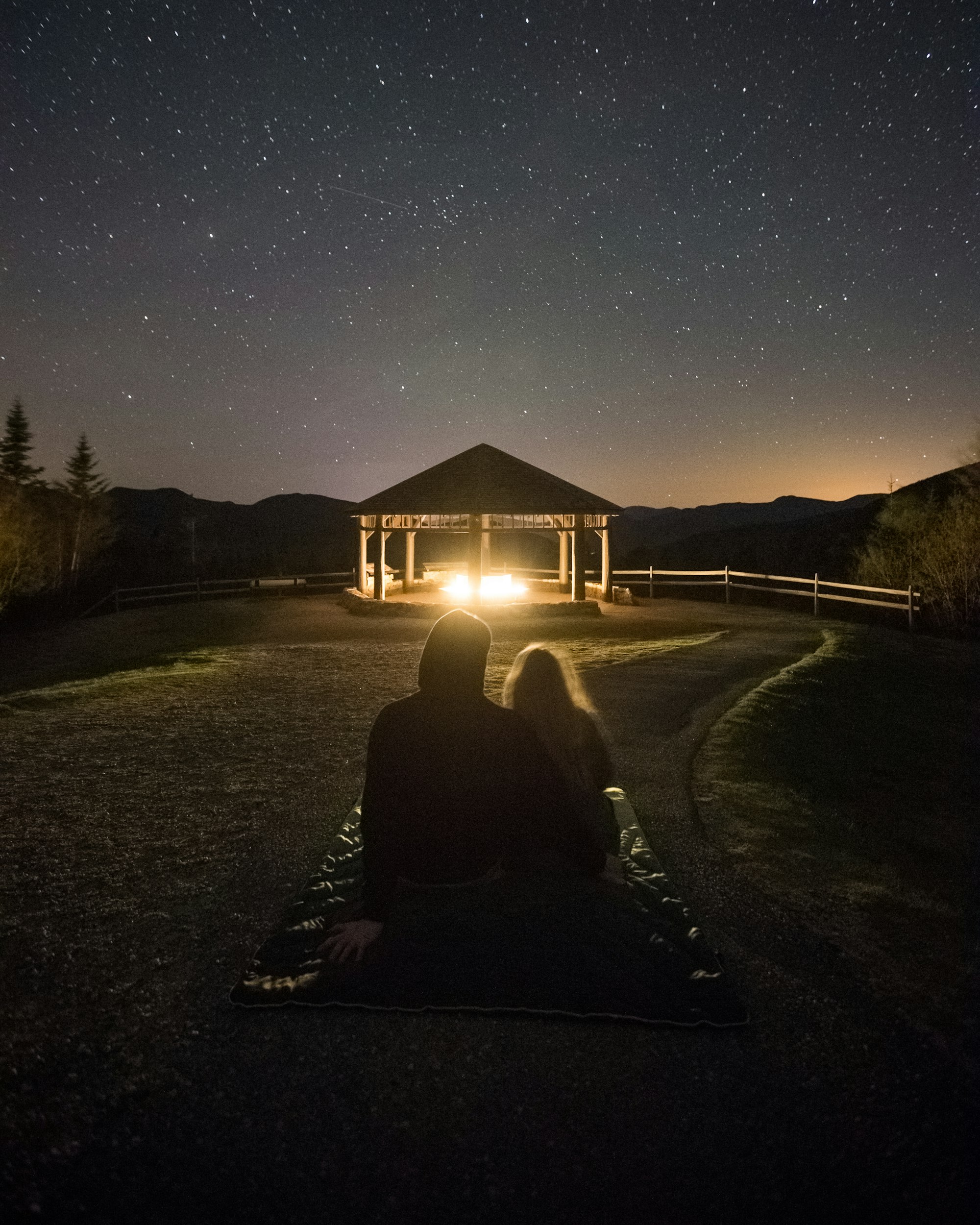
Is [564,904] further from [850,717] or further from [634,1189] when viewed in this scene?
[850,717]

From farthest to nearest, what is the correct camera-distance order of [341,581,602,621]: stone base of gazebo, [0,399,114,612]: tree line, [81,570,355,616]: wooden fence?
[0,399,114,612]: tree line, [81,570,355,616]: wooden fence, [341,581,602,621]: stone base of gazebo

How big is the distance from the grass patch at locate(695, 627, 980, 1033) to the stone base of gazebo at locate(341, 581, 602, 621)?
770 centimetres

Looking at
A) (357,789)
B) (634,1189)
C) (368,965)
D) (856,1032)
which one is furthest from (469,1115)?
(357,789)

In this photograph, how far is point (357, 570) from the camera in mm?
24625

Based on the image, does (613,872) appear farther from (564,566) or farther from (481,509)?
(564,566)

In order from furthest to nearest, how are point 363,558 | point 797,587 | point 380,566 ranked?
point 797,587, point 363,558, point 380,566

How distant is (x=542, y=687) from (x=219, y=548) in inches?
5282

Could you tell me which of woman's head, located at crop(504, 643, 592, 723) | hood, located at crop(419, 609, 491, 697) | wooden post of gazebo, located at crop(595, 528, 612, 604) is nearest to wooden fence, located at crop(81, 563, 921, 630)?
wooden post of gazebo, located at crop(595, 528, 612, 604)


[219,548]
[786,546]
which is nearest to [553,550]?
[786,546]

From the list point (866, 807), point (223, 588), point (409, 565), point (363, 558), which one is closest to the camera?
point (866, 807)

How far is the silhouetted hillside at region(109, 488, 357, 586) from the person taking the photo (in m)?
62.9

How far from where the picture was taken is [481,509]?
21047mm

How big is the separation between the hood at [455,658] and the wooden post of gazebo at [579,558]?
17994 mm

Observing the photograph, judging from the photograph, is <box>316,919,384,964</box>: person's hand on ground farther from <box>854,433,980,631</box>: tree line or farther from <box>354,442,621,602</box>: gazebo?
<box>854,433,980,631</box>: tree line
